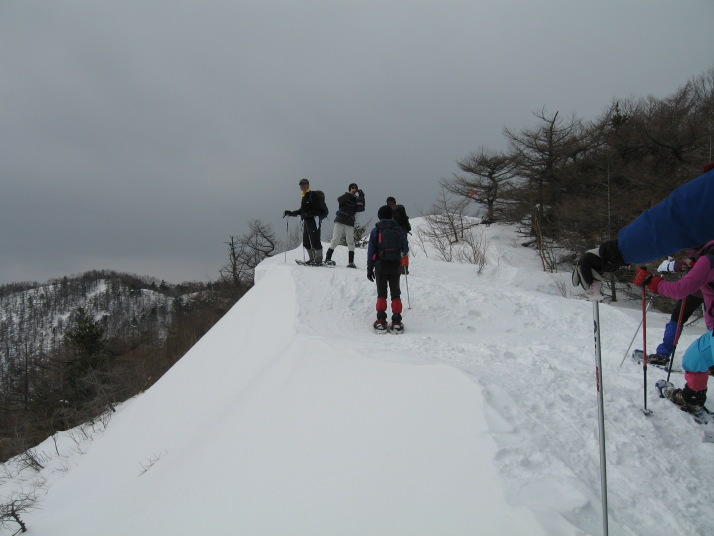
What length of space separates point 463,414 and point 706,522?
5.02 ft

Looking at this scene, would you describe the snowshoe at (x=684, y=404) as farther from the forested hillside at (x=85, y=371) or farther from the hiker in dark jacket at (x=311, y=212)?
the forested hillside at (x=85, y=371)

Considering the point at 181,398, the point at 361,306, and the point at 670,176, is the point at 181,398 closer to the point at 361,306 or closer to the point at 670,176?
the point at 361,306

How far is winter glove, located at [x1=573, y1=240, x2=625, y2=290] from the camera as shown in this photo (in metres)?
2.32

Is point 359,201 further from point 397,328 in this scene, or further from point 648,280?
point 648,280

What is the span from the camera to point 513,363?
4508 mm

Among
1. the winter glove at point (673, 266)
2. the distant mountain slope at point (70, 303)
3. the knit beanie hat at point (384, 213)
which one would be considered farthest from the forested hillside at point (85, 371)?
the distant mountain slope at point (70, 303)

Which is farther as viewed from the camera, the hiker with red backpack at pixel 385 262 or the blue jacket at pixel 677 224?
the hiker with red backpack at pixel 385 262

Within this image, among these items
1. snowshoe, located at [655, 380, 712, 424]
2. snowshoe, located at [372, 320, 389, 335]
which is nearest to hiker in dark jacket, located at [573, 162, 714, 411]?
snowshoe, located at [655, 380, 712, 424]

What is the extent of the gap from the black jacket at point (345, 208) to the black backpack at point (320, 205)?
1.16 ft

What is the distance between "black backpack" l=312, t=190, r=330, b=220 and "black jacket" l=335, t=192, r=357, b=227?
0.35m

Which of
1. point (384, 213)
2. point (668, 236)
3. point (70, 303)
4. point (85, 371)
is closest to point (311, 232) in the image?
point (384, 213)

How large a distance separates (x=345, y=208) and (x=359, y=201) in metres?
0.51

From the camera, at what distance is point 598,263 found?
2.39m

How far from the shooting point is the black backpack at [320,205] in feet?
32.2
